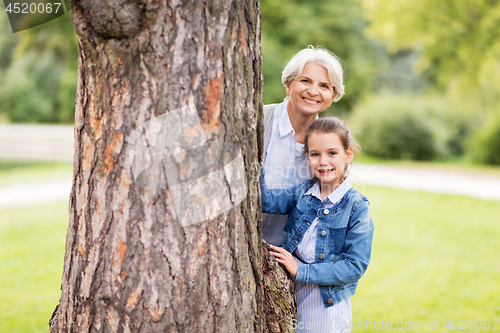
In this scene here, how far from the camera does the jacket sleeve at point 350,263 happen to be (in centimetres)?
197

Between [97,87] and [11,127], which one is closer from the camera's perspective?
[97,87]

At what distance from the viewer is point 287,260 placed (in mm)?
2041

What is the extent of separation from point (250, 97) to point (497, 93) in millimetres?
20878

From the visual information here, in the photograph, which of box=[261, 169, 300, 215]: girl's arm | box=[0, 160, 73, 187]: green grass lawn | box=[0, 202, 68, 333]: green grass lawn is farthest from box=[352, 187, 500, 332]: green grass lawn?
box=[0, 160, 73, 187]: green grass lawn

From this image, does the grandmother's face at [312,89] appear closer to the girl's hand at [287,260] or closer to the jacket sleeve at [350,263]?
the jacket sleeve at [350,263]

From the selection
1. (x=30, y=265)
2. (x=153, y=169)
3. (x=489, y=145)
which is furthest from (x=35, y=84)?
(x=153, y=169)

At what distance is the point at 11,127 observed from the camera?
23094mm

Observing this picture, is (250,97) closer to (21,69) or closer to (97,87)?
(97,87)

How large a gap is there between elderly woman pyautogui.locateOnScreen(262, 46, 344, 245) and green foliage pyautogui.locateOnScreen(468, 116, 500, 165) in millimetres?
15043

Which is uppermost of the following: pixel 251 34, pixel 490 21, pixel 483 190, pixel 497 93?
pixel 490 21

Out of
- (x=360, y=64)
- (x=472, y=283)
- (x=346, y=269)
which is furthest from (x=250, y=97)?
(x=360, y=64)

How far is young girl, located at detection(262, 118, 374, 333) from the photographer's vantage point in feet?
6.53

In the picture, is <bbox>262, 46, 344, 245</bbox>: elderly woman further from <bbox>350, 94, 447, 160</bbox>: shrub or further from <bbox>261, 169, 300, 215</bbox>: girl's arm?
<bbox>350, 94, 447, 160</bbox>: shrub

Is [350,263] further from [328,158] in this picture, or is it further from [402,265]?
[402,265]
